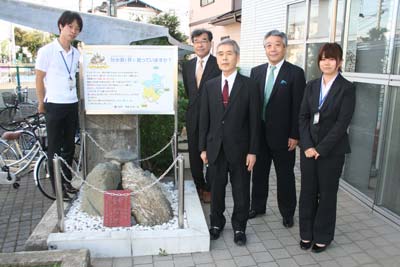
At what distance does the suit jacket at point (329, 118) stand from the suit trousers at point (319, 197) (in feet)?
0.45

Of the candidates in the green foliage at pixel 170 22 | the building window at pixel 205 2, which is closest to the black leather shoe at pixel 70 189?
the building window at pixel 205 2

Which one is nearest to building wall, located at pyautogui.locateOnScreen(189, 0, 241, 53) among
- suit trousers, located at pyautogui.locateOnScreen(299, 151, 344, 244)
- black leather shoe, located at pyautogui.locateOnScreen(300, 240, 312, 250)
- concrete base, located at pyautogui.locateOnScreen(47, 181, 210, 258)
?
suit trousers, located at pyautogui.locateOnScreen(299, 151, 344, 244)

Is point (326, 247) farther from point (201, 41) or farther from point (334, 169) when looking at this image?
point (201, 41)

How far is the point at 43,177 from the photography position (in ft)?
16.7

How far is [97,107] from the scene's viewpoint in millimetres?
4445

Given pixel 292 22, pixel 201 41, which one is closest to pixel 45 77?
pixel 201 41

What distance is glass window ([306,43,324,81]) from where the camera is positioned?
22.7 feet

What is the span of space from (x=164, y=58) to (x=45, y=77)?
4.51 ft

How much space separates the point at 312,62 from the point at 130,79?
4.14 meters

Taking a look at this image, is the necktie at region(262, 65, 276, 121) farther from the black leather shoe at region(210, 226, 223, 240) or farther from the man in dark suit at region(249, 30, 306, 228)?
the black leather shoe at region(210, 226, 223, 240)

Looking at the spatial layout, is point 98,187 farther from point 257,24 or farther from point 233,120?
point 257,24

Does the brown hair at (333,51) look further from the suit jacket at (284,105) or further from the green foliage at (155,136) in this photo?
the green foliage at (155,136)

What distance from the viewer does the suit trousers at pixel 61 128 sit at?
13.9 feet

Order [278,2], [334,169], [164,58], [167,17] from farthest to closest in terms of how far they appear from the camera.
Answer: [167,17] < [278,2] < [164,58] < [334,169]
